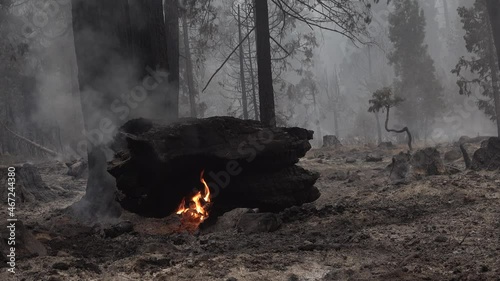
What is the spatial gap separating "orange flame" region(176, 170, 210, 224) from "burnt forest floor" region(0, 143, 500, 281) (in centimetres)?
32

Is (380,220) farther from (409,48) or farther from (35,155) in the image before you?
(409,48)

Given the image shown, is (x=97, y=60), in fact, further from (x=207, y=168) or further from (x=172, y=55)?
(x=172, y=55)

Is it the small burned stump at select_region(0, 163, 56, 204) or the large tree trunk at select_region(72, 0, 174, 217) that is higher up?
the large tree trunk at select_region(72, 0, 174, 217)

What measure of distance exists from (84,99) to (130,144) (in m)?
2.09

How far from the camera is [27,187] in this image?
9070mm

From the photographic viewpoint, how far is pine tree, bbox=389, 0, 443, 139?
34.4 metres

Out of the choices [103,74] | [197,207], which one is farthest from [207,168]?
[103,74]

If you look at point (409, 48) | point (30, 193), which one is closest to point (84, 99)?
point (30, 193)

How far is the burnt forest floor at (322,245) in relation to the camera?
3846 millimetres

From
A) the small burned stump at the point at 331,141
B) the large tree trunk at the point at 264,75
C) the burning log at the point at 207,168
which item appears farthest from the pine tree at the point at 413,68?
the burning log at the point at 207,168

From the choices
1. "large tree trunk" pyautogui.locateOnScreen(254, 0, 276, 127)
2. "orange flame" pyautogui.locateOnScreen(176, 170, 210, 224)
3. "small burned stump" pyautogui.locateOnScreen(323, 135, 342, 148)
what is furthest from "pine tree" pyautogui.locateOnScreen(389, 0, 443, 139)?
"orange flame" pyautogui.locateOnScreen(176, 170, 210, 224)

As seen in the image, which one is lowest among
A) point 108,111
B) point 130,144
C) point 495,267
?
point 495,267

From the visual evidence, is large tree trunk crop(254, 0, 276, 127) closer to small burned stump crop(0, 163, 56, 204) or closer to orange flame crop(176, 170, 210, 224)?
orange flame crop(176, 170, 210, 224)

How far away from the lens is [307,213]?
245 inches
